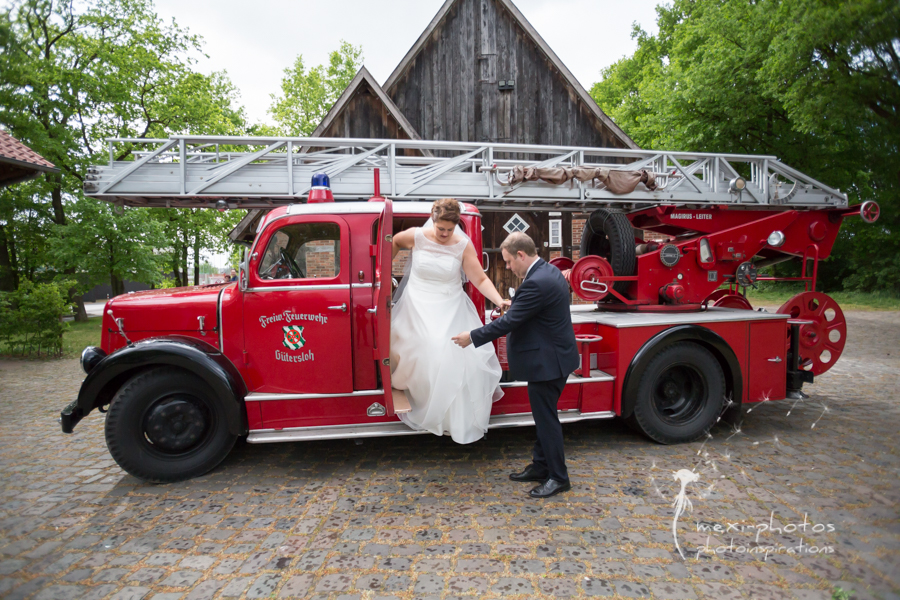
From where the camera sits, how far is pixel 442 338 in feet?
12.6

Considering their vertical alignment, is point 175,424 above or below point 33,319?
below

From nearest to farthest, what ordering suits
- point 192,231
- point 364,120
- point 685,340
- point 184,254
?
point 685,340, point 364,120, point 192,231, point 184,254

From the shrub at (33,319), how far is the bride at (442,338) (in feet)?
34.9

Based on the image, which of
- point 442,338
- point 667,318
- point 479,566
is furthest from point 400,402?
point 667,318

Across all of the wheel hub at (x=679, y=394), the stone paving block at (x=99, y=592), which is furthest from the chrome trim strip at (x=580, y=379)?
the stone paving block at (x=99, y=592)

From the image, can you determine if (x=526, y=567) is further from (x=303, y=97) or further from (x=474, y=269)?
(x=303, y=97)

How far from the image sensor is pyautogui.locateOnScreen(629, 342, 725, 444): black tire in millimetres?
4535

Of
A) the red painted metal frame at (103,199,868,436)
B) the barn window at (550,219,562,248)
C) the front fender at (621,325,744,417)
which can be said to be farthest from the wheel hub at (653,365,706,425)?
the barn window at (550,219,562,248)

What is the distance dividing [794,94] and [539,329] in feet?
7.81

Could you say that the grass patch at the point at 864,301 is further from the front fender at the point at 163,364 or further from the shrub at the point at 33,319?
the shrub at the point at 33,319

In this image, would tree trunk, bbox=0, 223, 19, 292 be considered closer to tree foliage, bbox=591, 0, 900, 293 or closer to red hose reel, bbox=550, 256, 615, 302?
red hose reel, bbox=550, 256, 615, 302

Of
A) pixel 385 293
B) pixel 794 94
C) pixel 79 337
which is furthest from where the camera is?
pixel 79 337

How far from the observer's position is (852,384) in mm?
6996

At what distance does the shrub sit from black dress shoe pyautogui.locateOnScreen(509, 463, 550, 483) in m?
11.5
